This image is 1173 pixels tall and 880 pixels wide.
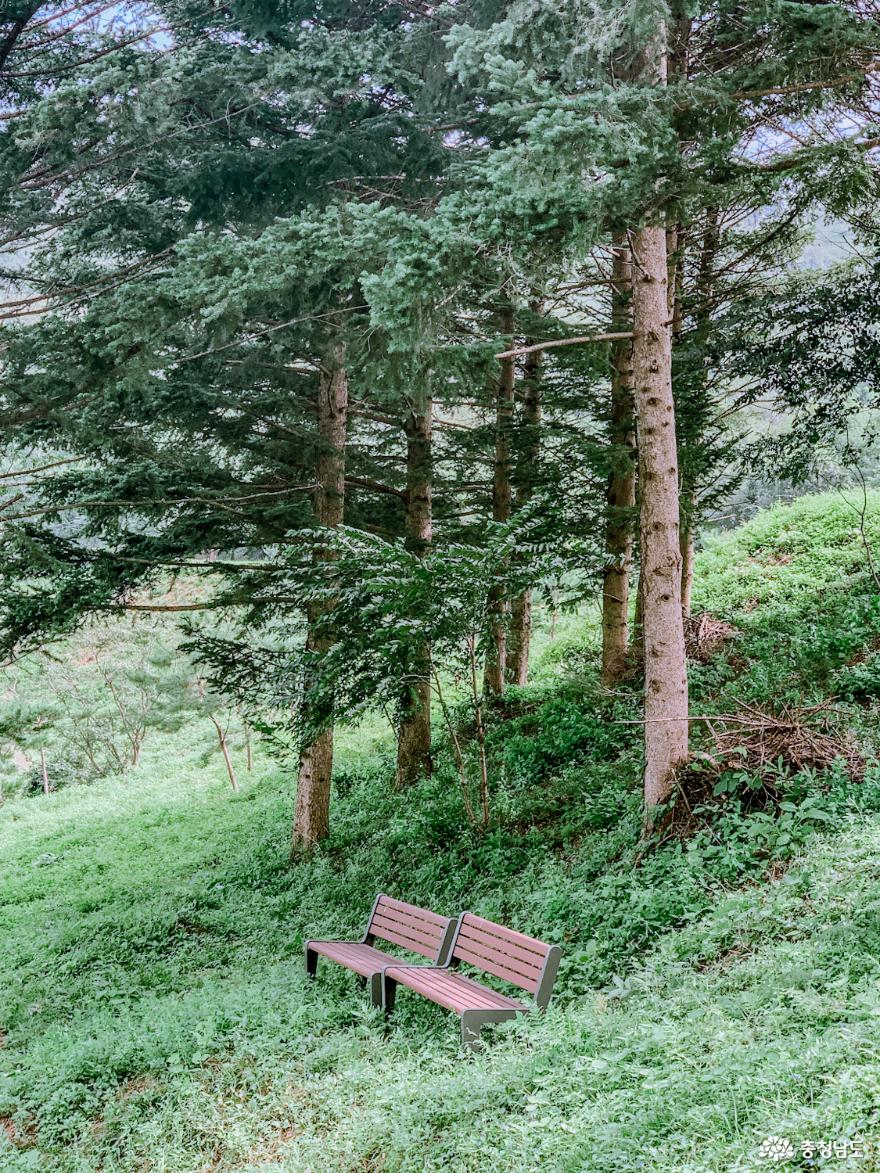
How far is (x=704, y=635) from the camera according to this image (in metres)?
11.9

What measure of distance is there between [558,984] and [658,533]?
3597mm

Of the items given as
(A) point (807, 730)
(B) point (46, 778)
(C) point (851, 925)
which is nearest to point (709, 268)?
Result: (A) point (807, 730)

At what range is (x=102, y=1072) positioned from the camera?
5684 mm

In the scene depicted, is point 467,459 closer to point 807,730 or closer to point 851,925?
point 807,730

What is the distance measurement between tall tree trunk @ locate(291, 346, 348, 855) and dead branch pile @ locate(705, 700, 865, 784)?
5.21 meters

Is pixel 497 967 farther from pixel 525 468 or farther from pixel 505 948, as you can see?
pixel 525 468

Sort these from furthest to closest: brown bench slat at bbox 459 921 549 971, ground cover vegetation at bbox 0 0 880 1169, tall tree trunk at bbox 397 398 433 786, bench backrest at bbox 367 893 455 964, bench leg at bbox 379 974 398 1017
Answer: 1. tall tree trunk at bbox 397 398 433 786
2. bench backrest at bbox 367 893 455 964
3. bench leg at bbox 379 974 398 1017
4. brown bench slat at bbox 459 921 549 971
5. ground cover vegetation at bbox 0 0 880 1169

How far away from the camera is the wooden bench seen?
16.0 ft

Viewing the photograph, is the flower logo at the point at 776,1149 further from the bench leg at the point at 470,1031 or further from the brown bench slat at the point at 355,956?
the brown bench slat at the point at 355,956

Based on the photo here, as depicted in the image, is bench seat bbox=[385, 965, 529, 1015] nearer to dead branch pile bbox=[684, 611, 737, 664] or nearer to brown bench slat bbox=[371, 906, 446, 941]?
brown bench slat bbox=[371, 906, 446, 941]

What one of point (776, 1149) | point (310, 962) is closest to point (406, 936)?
point (310, 962)

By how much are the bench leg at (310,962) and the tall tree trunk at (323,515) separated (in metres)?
3.64

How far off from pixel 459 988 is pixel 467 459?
930 cm

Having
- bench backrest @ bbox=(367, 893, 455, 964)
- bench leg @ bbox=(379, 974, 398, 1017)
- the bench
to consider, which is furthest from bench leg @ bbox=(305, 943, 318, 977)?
bench leg @ bbox=(379, 974, 398, 1017)
